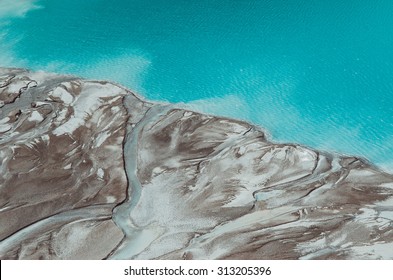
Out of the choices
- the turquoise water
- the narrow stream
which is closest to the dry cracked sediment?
the narrow stream

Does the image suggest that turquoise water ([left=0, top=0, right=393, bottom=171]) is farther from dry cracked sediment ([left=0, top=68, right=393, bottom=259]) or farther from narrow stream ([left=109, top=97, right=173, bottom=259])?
narrow stream ([left=109, top=97, right=173, bottom=259])

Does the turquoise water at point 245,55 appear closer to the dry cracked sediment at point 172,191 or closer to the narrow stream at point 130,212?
the dry cracked sediment at point 172,191

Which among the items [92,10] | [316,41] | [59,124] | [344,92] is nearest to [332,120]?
[344,92]

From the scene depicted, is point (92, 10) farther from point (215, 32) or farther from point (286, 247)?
point (286, 247)

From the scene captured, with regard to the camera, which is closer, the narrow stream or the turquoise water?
the narrow stream

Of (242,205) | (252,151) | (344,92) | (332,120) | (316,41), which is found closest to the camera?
(242,205)

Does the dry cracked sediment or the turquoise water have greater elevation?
the turquoise water

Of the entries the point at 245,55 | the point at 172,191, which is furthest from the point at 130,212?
the point at 245,55
